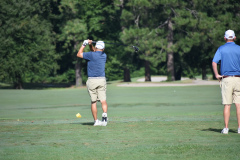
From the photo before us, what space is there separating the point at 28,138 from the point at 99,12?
153 ft

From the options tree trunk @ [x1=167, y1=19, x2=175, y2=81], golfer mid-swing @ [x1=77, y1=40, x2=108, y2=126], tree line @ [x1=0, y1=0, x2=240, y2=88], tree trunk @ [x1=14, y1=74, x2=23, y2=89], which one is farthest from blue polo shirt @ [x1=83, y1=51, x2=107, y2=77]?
tree trunk @ [x1=167, y1=19, x2=175, y2=81]

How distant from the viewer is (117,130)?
1038 cm

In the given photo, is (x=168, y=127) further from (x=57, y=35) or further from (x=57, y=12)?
(x=57, y=12)

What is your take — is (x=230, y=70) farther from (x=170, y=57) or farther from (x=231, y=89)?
(x=170, y=57)

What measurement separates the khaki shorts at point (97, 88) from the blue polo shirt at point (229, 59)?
10.2 feet

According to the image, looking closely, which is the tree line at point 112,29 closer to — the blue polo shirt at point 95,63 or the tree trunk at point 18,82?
the tree trunk at point 18,82

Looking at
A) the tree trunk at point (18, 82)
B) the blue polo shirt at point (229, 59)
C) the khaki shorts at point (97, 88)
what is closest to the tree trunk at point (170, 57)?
the tree trunk at point (18, 82)

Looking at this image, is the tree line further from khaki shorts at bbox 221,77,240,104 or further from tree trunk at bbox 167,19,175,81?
khaki shorts at bbox 221,77,240,104

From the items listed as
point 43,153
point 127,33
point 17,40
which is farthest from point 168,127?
point 17,40

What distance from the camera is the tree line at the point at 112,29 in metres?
49.1

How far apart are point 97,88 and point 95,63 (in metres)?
0.65

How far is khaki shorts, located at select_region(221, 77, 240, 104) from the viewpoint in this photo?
32.7ft

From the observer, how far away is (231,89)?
9.98 meters

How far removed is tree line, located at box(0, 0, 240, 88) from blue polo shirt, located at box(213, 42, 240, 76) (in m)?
38.8
